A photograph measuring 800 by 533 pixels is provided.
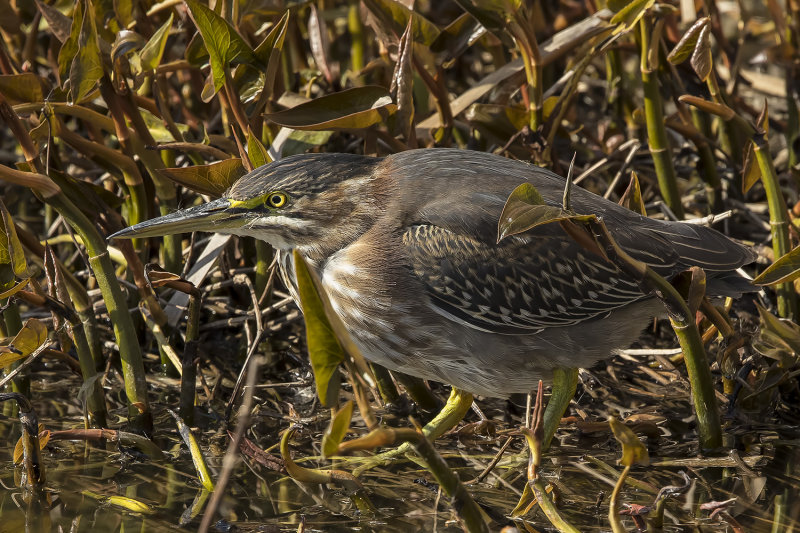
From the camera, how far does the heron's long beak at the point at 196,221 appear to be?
3777mm

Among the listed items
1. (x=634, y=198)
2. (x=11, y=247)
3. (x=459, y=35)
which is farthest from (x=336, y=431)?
(x=459, y=35)

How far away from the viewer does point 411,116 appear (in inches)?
177

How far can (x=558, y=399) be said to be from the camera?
395cm

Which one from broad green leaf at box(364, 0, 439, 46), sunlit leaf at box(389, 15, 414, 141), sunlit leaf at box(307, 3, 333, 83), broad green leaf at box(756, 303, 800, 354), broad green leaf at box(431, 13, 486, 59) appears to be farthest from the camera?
sunlit leaf at box(307, 3, 333, 83)

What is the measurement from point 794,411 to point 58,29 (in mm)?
3782

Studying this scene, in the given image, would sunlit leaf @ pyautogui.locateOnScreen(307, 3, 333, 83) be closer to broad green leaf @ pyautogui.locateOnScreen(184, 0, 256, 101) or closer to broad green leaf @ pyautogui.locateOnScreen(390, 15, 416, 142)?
broad green leaf @ pyautogui.locateOnScreen(390, 15, 416, 142)

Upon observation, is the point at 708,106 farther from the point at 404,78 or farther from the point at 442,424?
the point at 442,424

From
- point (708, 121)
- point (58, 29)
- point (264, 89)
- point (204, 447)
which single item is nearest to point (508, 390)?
point (204, 447)

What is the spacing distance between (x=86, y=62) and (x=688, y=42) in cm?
247

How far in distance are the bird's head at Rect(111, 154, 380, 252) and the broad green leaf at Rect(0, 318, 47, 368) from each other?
0.45 m

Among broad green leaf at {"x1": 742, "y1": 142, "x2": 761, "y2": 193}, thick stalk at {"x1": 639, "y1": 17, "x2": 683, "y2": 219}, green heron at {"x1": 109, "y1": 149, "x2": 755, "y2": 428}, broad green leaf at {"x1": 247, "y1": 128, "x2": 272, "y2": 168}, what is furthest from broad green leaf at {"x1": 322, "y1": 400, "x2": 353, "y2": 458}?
thick stalk at {"x1": 639, "y1": 17, "x2": 683, "y2": 219}

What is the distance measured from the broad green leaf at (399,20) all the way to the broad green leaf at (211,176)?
3.37 feet

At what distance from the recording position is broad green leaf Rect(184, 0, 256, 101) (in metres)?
3.84

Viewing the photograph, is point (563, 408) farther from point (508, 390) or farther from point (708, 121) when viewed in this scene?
point (708, 121)
